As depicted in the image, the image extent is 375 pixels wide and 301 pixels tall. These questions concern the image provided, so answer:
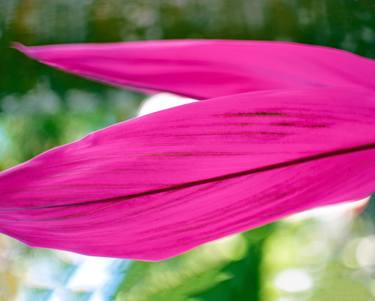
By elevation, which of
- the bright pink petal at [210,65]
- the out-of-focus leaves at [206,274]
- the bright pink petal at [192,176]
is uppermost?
the bright pink petal at [210,65]

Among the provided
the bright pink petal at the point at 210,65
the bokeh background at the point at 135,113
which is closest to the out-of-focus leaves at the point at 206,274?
the bokeh background at the point at 135,113

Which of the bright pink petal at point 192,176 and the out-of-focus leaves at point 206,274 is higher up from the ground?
the bright pink petal at point 192,176

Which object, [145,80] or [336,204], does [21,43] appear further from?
[336,204]

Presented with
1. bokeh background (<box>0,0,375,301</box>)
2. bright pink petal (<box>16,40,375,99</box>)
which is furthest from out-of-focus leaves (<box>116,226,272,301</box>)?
bright pink petal (<box>16,40,375,99</box>)

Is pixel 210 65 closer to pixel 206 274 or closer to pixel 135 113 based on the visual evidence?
pixel 135 113

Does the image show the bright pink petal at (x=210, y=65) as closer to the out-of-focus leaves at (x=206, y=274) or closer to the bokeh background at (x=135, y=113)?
the bokeh background at (x=135, y=113)

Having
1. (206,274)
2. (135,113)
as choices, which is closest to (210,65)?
(135,113)
